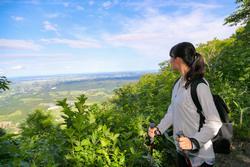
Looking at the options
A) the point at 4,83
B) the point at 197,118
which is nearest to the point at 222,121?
the point at 197,118

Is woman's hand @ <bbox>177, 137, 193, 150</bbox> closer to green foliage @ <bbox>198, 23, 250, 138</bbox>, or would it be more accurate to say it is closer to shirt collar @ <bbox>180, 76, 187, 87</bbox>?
shirt collar @ <bbox>180, 76, 187, 87</bbox>

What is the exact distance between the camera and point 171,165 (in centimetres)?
569

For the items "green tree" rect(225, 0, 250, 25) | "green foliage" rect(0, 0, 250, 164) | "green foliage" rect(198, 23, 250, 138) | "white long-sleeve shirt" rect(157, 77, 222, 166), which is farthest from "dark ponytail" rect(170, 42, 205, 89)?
"green tree" rect(225, 0, 250, 25)

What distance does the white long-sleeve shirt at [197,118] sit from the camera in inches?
113

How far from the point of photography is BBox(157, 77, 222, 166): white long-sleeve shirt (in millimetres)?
A: 2861

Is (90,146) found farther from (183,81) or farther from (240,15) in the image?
(240,15)

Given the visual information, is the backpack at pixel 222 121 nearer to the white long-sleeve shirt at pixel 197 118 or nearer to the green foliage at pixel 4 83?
the white long-sleeve shirt at pixel 197 118

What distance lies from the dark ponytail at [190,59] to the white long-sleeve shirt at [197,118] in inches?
5.7

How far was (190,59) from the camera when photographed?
3086 mm

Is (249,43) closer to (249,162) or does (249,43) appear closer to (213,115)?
(249,162)

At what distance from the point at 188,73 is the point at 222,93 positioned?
6214mm

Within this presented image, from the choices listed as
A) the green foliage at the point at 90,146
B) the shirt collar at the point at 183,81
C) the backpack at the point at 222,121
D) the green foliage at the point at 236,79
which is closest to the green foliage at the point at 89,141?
the green foliage at the point at 90,146

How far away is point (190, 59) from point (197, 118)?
63cm

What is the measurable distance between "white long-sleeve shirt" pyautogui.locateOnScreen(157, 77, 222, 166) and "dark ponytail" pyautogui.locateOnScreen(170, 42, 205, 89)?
145mm
